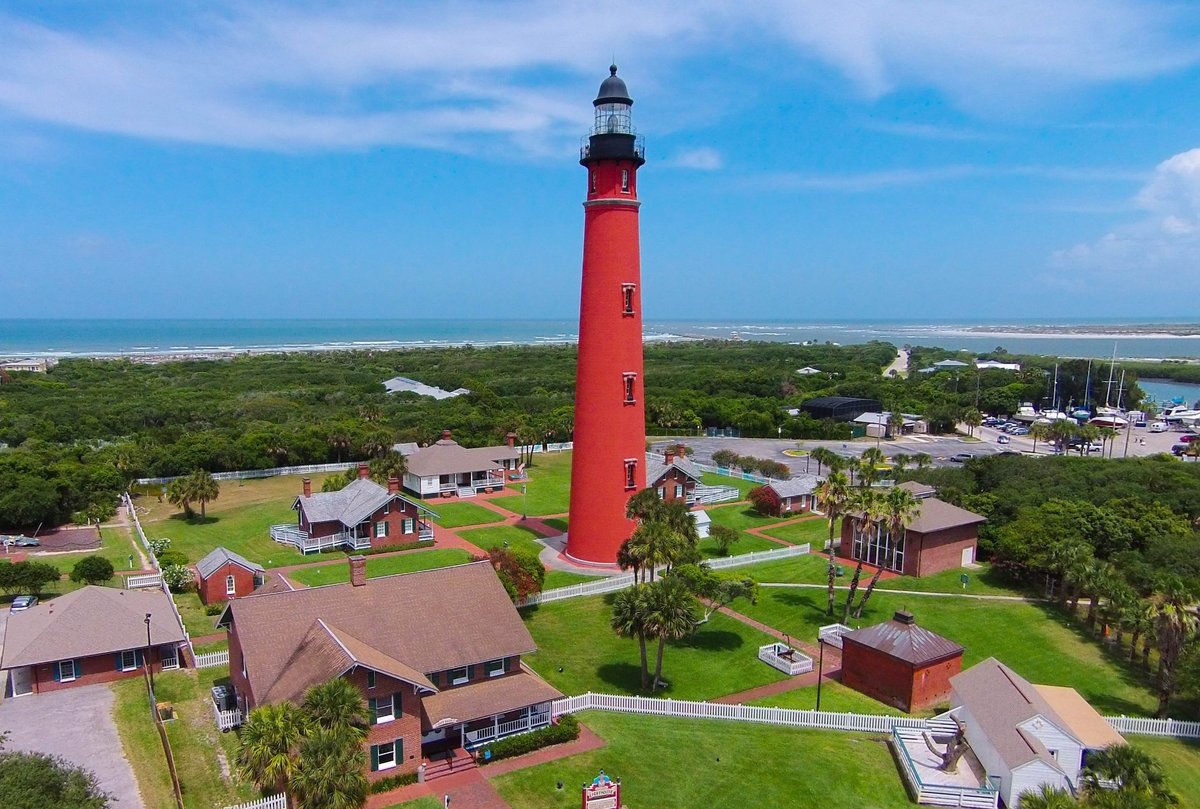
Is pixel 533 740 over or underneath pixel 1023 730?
underneath

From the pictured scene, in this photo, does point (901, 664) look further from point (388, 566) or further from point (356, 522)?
point (356, 522)

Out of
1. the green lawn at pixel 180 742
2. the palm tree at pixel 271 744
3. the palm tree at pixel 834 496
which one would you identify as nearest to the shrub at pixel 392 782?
the green lawn at pixel 180 742

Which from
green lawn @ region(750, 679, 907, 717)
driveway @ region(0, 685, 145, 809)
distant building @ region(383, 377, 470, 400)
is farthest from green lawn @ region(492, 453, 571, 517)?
distant building @ region(383, 377, 470, 400)

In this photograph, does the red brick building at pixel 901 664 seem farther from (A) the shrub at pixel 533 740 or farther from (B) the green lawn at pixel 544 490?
(B) the green lawn at pixel 544 490

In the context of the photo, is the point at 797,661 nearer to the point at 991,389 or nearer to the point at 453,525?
the point at 453,525

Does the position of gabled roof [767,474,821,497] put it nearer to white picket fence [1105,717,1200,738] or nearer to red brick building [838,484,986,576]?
red brick building [838,484,986,576]

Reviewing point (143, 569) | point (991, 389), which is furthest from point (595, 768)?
point (991, 389)

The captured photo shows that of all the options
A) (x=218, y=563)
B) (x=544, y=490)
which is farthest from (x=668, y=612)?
(x=544, y=490)
